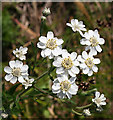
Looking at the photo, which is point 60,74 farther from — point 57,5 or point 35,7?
point 57,5

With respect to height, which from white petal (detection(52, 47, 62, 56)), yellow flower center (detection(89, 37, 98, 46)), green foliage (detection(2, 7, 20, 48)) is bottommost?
white petal (detection(52, 47, 62, 56))

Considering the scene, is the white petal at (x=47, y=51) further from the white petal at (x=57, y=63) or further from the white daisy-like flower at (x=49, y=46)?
the white petal at (x=57, y=63)

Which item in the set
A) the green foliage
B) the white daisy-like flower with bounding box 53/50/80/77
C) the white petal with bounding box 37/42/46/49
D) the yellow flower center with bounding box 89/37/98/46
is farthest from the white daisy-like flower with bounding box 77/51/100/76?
the green foliage

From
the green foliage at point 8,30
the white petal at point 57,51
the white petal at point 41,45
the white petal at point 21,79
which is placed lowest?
the white petal at point 21,79

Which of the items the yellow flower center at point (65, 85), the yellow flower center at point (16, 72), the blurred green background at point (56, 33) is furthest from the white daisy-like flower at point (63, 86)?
the blurred green background at point (56, 33)

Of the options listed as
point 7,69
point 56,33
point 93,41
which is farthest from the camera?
point 56,33

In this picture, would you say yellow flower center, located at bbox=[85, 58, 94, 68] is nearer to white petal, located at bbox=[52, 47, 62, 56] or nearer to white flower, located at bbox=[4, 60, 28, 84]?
white petal, located at bbox=[52, 47, 62, 56]

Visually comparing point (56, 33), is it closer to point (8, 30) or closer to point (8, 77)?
point (8, 30)

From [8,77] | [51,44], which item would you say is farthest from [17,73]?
[51,44]

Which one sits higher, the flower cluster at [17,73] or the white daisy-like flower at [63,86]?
the flower cluster at [17,73]

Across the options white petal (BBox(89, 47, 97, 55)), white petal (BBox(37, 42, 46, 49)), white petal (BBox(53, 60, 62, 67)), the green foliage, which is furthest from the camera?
the green foliage

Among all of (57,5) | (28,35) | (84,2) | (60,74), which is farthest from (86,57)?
(57,5)
